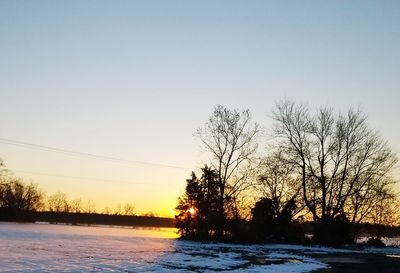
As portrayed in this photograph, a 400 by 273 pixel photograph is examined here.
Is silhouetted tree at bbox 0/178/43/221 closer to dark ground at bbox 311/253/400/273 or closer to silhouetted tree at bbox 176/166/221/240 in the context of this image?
silhouetted tree at bbox 176/166/221/240

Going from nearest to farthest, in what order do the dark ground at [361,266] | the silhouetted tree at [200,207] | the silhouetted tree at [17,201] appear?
the dark ground at [361,266], the silhouetted tree at [200,207], the silhouetted tree at [17,201]

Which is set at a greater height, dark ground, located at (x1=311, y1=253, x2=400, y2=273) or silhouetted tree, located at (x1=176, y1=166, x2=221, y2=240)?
silhouetted tree, located at (x1=176, y1=166, x2=221, y2=240)

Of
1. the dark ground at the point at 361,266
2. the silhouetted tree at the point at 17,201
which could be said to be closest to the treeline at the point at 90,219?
the silhouetted tree at the point at 17,201

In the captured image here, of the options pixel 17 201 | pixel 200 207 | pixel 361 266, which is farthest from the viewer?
pixel 17 201

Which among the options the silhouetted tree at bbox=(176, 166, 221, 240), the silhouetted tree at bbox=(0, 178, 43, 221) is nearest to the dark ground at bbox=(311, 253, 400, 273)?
the silhouetted tree at bbox=(176, 166, 221, 240)

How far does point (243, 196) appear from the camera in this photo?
5828cm

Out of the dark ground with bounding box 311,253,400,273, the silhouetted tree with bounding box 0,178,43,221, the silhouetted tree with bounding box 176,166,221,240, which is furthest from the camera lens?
the silhouetted tree with bounding box 0,178,43,221

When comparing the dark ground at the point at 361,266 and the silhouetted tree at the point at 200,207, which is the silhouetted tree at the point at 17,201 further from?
the dark ground at the point at 361,266

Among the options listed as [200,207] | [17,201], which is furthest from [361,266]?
[17,201]

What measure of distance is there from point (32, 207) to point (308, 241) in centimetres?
8413

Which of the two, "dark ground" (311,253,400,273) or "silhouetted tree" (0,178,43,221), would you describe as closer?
"dark ground" (311,253,400,273)

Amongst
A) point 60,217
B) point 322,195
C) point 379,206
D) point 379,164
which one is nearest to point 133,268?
point 322,195

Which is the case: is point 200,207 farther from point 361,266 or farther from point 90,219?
point 90,219

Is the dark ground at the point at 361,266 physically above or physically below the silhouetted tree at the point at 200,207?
below
